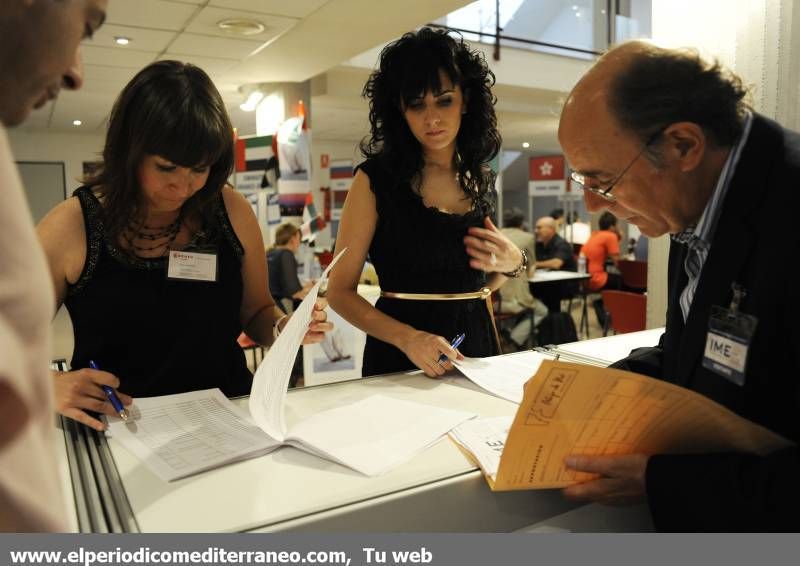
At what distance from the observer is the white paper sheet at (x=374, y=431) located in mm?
963

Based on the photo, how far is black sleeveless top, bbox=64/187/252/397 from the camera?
4.47 feet

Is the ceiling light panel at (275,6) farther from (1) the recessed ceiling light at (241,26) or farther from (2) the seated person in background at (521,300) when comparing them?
(2) the seated person in background at (521,300)

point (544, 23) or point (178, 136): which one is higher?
point (544, 23)

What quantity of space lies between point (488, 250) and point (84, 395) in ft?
3.39

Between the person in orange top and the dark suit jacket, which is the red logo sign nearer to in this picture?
the person in orange top

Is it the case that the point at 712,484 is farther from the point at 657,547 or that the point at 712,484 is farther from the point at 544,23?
the point at 544,23

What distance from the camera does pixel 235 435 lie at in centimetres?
106

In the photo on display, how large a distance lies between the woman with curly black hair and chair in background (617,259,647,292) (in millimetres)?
5489

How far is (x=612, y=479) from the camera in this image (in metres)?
0.91

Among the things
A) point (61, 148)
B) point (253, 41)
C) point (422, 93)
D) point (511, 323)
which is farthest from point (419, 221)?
Result: point (61, 148)

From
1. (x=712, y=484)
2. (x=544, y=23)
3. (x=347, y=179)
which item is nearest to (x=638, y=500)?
(x=712, y=484)

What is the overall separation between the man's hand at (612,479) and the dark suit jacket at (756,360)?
0.11ft

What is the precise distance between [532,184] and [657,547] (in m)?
8.70

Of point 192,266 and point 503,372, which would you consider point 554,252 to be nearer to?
point 503,372
